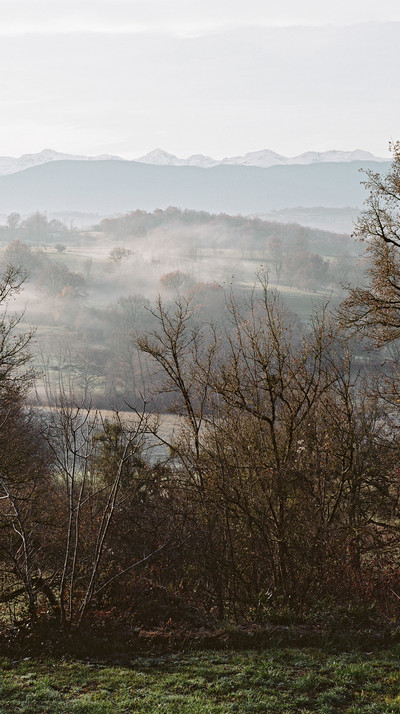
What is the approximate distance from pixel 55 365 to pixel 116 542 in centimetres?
10216

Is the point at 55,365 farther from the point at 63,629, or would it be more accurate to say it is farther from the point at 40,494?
the point at 63,629

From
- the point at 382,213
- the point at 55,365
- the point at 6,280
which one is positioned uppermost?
the point at 382,213

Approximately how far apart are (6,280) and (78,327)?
11479 cm

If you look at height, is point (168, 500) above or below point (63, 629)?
above

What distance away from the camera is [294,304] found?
495 ft

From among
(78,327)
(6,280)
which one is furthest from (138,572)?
(78,327)

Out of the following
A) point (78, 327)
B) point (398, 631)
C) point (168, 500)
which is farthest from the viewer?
point (78, 327)

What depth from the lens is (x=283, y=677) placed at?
8.85 metres

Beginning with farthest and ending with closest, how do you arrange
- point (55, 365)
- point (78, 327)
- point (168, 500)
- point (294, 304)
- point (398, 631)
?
point (294, 304), point (78, 327), point (55, 365), point (168, 500), point (398, 631)

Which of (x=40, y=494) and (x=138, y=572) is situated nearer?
(x=138, y=572)

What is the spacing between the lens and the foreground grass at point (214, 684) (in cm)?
799

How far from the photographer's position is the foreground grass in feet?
26.2

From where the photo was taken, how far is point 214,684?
8750mm

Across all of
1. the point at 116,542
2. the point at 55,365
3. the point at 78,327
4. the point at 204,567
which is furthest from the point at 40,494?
the point at 78,327
